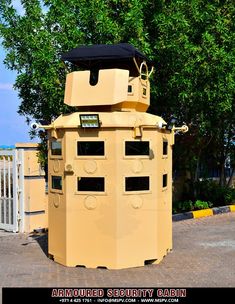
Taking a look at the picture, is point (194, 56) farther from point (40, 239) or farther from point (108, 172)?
point (40, 239)

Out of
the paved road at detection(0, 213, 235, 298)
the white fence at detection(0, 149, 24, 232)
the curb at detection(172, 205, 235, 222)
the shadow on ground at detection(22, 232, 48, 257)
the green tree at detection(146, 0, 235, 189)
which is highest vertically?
the green tree at detection(146, 0, 235, 189)

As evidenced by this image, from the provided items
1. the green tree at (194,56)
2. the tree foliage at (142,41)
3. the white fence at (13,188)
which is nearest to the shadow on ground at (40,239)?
the white fence at (13,188)

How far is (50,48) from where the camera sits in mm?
10812

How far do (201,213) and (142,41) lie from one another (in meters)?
5.05

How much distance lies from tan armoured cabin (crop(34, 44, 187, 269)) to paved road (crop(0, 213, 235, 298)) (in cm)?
31

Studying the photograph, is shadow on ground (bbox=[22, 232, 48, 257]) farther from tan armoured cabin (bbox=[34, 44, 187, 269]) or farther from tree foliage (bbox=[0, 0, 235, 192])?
tree foliage (bbox=[0, 0, 235, 192])

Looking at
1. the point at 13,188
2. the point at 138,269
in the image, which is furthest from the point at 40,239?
the point at 138,269

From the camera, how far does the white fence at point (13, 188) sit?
11.1 meters

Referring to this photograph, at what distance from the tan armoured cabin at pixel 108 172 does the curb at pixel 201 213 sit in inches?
182

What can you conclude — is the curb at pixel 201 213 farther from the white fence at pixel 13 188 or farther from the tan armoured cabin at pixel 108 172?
the tan armoured cabin at pixel 108 172

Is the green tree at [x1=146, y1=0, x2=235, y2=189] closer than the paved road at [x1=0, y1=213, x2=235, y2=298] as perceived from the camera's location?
No

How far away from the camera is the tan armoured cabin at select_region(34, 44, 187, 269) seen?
775cm

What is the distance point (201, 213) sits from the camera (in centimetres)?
1334

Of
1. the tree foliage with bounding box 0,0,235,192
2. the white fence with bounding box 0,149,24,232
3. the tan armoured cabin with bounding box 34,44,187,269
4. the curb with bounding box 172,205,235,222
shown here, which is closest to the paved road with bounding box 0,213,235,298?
the tan armoured cabin with bounding box 34,44,187,269
